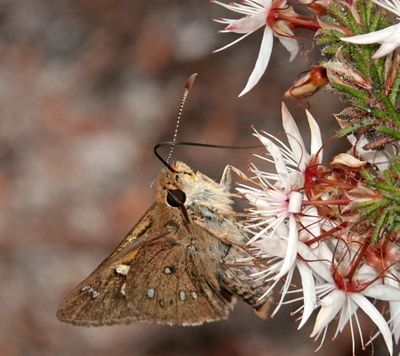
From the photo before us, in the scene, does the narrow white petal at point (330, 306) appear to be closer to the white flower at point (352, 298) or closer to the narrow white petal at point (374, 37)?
the white flower at point (352, 298)

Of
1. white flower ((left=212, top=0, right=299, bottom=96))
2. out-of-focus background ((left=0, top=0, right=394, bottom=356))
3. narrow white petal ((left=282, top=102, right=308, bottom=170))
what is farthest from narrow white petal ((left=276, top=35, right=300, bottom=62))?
out-of-focus background ((left=0, top=0, right=394, bottom=356))

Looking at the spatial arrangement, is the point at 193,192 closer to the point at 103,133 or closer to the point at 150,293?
the point at 150,293

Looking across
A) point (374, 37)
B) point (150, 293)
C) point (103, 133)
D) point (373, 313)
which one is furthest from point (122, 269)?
point (103, 133)

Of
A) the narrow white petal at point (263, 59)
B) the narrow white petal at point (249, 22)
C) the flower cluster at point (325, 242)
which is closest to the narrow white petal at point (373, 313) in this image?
the flower cluster at point (325, 242)

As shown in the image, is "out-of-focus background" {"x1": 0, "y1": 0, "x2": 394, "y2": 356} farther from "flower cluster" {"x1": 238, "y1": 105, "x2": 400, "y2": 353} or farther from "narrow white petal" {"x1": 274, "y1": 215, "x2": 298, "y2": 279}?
"narrow white petal" {"x1": 274, "y1": 215, "x2": 298, "y2": 279}

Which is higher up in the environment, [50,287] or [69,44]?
[69,44]

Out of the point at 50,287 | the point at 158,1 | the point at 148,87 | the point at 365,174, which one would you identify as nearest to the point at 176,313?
the point at 365,174

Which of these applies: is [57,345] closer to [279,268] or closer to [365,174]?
[279,268]
